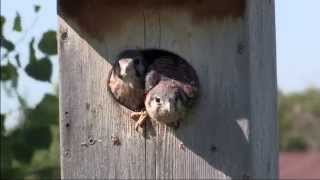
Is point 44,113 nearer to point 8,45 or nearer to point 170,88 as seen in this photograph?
point 8,45

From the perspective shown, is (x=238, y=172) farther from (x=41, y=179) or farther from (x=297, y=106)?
(x=297, y=106)

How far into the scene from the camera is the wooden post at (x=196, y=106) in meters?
3.86

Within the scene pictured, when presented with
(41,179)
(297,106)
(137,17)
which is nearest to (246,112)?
(137,17)

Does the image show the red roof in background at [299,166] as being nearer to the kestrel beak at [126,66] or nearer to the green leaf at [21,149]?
the green leaf at [21,149]

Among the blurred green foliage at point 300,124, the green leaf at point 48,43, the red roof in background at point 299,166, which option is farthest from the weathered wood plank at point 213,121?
the blurred green foliage at point 300,124

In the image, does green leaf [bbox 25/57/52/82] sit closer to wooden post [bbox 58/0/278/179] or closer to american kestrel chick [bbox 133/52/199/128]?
wooden post [bbox 58/0/278/179]

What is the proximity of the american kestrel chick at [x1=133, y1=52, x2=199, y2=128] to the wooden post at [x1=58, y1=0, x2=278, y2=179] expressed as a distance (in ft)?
0.11

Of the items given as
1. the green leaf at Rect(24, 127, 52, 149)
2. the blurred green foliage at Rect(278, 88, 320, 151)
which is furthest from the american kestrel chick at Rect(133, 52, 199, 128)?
the blurred green foliage at Rect(278, 88, 320, 151)

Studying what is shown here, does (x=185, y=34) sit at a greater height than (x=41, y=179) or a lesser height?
greater

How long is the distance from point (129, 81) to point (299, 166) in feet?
28.6

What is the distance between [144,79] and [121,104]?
0.11 m

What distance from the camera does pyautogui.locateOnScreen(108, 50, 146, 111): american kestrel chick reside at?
3.94 m

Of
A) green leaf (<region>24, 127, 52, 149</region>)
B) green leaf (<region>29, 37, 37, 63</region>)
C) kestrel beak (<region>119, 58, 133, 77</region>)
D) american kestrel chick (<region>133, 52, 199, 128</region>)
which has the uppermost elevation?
green leaf (<region>29, 37, 37, 63</region>)

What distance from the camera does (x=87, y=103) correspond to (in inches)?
157
